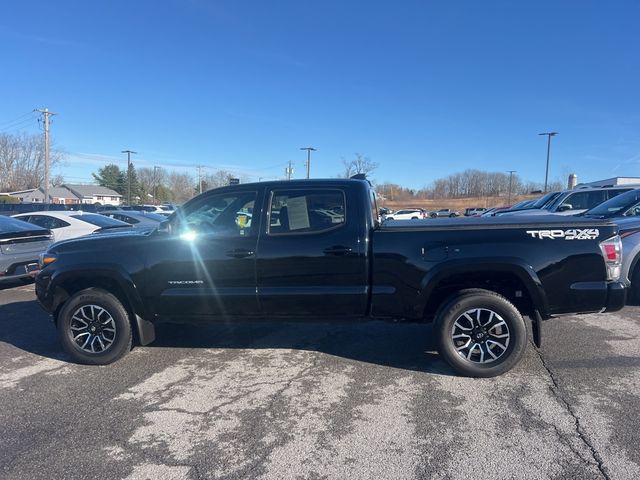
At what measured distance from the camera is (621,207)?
818 cm

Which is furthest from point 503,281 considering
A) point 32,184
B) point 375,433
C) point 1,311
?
point 32,184

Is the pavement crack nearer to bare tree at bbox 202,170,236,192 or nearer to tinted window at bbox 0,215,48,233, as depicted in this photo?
tinted window at bbox 0,215,48,233

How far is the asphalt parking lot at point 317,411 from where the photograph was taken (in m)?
2.86

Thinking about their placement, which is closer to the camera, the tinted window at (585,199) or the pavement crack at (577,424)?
the pavement crack at (577,424)

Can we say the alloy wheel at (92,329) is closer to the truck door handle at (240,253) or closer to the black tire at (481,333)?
the truck door handle at (240,253)

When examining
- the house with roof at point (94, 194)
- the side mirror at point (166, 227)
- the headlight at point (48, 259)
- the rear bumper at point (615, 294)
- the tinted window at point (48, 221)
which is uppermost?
the house with roof at point (94, 194)

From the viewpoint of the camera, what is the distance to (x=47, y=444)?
312cm

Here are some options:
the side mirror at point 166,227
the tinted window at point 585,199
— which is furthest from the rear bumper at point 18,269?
the tinted window at point 585,199

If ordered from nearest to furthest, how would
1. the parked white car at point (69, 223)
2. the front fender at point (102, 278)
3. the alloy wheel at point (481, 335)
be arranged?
the alloy wheel at point (481, 335), the front fender at point (102, 278), the parked white car at point (69, 223)

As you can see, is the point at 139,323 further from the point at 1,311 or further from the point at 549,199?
the point at 549,199

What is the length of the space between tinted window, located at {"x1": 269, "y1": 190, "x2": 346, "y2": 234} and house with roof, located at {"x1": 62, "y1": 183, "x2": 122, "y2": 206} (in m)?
88.4

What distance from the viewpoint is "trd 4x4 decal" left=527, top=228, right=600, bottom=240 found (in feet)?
13.2

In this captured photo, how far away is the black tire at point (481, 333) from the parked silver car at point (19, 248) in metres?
6.79

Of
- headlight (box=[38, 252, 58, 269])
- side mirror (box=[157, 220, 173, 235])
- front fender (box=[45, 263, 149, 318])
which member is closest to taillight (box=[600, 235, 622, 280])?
side mirror (box=[157, 220, 173, 235])
